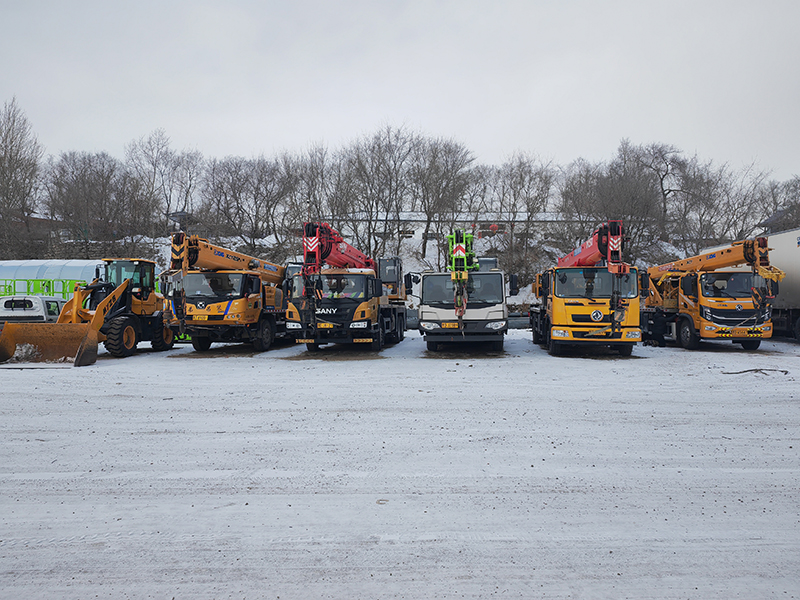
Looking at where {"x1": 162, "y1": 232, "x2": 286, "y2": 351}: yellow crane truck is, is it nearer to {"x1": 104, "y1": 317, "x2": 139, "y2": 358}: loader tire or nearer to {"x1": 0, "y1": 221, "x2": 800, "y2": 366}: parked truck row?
{"x1": 0, "y1": 221, "x2": 800, "y2": 366}: parked truck row

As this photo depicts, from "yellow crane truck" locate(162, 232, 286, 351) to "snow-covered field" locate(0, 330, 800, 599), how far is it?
5.57m

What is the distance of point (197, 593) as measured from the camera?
267cm

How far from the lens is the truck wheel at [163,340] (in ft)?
48.8

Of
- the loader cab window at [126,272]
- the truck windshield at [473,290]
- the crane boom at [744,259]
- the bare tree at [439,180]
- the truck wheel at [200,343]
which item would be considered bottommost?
the truck wheel at [200,343]

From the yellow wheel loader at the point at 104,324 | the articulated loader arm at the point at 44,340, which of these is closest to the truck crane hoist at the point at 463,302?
the yellow wheel loader at the point at 104,324

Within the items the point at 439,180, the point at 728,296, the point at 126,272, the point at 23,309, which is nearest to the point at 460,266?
the point at 728,296

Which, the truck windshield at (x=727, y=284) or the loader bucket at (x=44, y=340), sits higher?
the truck windshield at (x=727, y=284)

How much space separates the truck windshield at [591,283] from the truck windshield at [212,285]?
30.6 feet

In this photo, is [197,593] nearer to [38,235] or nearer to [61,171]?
[38,235]

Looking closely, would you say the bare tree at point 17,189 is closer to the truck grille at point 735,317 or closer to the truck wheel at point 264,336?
the truck wheel at point 264,336

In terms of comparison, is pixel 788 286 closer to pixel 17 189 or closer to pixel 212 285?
pixel 212 285

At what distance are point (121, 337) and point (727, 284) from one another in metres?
17.5

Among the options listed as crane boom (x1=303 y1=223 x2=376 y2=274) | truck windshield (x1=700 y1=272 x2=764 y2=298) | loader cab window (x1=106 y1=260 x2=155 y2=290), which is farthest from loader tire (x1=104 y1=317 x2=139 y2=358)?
truck windshield (x1=700 y1=272 x2=764 y2=298)

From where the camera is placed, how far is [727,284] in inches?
565
